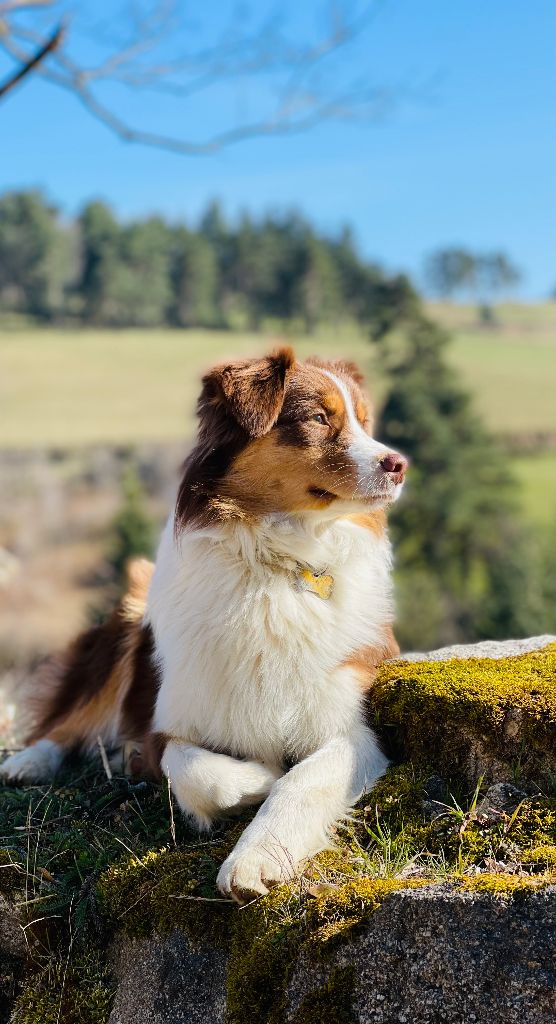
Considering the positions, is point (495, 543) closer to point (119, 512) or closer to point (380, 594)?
point (119, 512)

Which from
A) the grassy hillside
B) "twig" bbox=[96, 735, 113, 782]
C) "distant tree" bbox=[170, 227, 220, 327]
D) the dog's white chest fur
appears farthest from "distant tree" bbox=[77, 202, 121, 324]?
the dog's white chest fur

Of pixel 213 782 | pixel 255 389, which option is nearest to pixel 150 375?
pixel 255 389

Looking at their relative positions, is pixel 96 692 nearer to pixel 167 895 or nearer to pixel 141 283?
pixel 167 895

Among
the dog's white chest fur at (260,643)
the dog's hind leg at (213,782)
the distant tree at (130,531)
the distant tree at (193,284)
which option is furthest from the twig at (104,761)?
the distant tree at (193,284)

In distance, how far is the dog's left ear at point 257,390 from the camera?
167 inches

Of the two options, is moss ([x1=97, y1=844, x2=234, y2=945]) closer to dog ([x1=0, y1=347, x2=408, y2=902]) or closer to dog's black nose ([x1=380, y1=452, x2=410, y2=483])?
dog ([x1=0, y1=347, x2=408, y2=902])

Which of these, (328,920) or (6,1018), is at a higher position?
(328,920)

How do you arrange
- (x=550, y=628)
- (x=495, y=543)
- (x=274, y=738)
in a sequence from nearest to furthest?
(x=274, y=738) → (x=550, y=628) → (x=495, y=543)

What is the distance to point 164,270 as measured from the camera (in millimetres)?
77312

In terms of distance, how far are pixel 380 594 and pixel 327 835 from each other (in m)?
1.18

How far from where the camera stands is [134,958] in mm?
3912

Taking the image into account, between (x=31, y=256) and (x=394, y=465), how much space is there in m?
72.7

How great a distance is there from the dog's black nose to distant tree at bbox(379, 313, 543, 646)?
41.9 m

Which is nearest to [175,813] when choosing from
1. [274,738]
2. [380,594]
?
[274,738]
